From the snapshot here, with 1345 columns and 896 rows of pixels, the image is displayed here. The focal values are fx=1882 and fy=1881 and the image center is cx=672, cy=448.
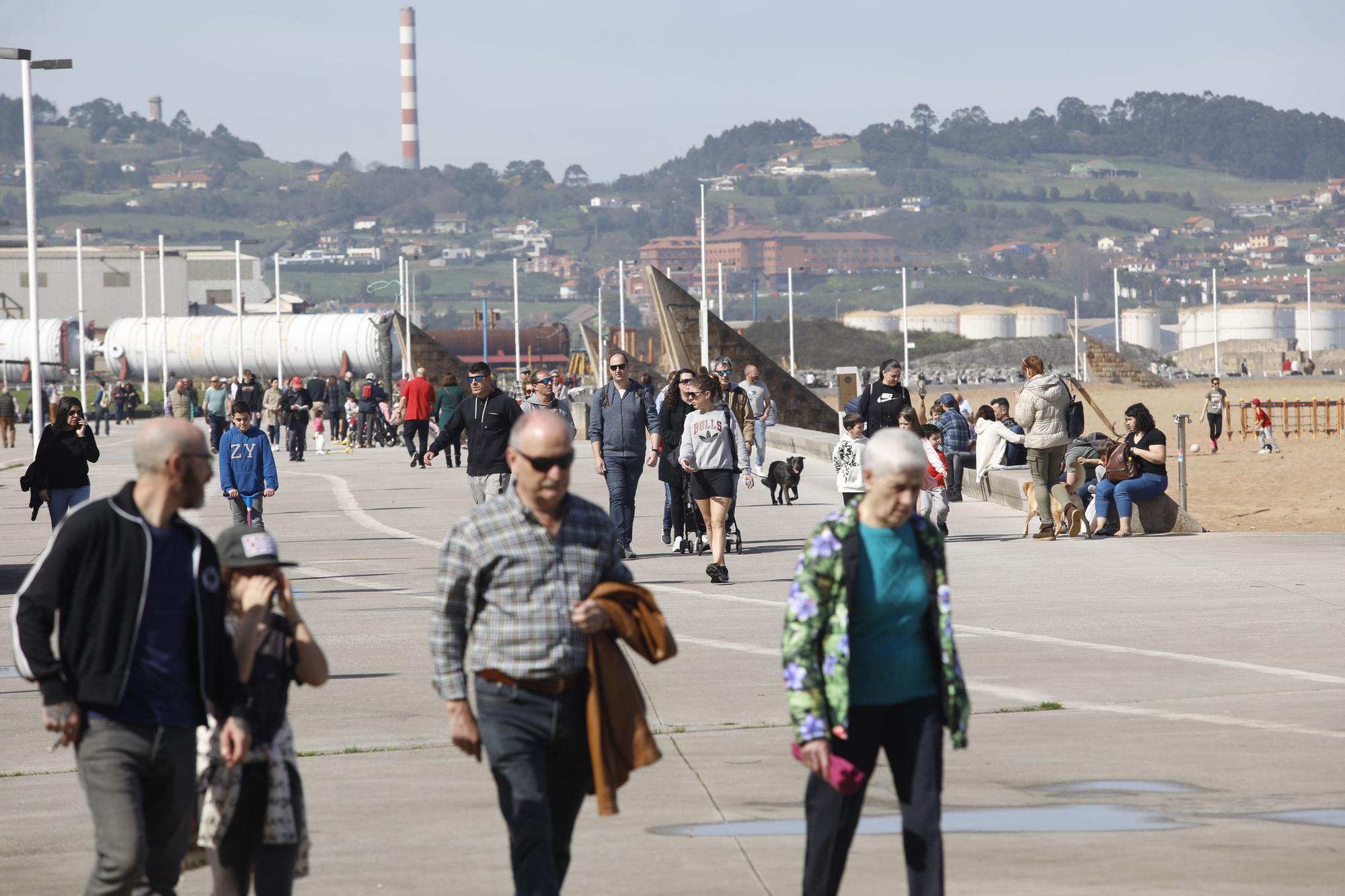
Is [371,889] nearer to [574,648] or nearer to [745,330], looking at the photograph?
[574,648]

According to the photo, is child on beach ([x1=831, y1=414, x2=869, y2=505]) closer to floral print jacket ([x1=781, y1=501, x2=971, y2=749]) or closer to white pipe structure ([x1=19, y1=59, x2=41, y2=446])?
floral print jacket ([x1=781, y1=501, x2=971, y2=749])

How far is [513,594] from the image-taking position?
518cm

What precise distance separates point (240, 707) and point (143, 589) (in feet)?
1.31

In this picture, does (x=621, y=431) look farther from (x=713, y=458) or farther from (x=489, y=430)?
(x=713, y=458)

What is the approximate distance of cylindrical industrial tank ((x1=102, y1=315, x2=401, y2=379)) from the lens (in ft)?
244

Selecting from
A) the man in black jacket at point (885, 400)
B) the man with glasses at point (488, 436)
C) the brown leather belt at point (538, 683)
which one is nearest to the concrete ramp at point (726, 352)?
the man in black jacket at point (885, 400)

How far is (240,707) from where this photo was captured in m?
4.95

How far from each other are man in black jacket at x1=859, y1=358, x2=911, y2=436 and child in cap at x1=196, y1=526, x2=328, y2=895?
44.8ft

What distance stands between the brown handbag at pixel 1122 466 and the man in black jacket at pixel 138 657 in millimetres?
14068

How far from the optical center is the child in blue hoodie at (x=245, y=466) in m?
15.6

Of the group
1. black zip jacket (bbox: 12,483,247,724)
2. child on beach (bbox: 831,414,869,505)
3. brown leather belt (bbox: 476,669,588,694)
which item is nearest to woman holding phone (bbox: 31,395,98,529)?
child on beach (bbox: 831,414,869,505)

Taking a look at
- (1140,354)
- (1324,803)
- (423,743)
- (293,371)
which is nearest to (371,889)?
(423,743)

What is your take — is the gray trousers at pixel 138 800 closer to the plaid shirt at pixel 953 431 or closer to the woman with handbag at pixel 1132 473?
the woman with handbag at pixel 1132 473

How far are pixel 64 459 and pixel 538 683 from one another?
1154cm
